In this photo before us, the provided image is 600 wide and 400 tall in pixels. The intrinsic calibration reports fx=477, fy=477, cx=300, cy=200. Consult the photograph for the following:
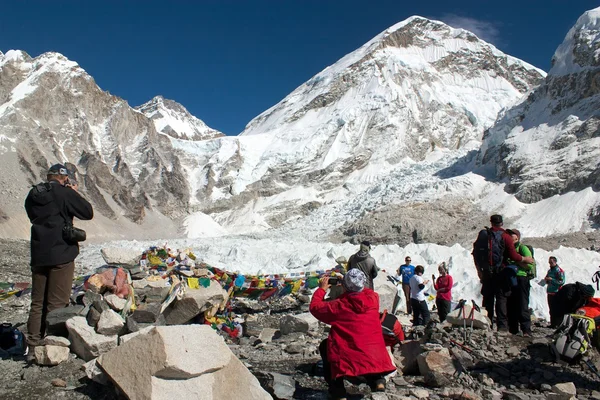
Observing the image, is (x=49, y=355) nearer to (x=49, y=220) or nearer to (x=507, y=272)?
(x=49, y=220)

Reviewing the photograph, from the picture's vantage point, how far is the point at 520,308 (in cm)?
658

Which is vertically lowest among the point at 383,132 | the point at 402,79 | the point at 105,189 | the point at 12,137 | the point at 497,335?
the point at 497,335

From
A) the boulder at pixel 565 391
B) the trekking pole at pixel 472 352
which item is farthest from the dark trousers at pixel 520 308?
the boulder at pixel 565 391

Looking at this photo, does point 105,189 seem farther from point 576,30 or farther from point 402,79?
point 576,30

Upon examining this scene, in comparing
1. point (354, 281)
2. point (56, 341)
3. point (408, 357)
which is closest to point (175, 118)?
point (56, 341)

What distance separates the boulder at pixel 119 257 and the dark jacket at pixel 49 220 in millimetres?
5331

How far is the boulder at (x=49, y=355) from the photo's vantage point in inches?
174

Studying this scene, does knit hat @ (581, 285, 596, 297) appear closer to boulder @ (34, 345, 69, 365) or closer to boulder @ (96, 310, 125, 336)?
boulder @ (96, 310, 125, 336)

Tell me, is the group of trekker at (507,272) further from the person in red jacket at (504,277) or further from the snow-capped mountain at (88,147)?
the snow-capped mountain at (88,147)

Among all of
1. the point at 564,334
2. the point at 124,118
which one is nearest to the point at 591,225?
the point at 564,334

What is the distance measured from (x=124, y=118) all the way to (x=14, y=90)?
15641mm

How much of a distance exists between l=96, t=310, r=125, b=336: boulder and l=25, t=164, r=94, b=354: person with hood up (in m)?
0.42

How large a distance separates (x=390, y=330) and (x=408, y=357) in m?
0.50

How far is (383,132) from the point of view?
217 feet
